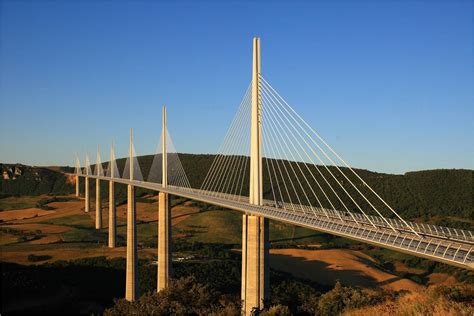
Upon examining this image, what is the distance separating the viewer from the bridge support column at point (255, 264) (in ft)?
86.1

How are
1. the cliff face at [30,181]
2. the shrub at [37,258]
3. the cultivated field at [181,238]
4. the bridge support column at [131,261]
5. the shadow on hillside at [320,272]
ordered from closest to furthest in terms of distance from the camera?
the bridge support column at [131,261]
the shadow on hillside at [320,272]
the shrub at [37,258]
the cultivated field at [181,238]
the cliff face at [30,181]

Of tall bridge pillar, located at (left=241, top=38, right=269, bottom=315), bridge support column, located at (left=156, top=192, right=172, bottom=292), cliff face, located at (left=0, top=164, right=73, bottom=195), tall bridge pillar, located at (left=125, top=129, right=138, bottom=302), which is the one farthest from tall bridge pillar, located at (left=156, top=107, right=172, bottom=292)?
cliff face, located at (left=0, top=164, right=73, bottom=195)

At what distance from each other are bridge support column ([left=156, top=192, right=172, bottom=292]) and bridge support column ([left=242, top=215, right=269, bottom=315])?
17749 millimetres

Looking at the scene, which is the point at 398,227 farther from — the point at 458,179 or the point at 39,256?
the point at 458,179

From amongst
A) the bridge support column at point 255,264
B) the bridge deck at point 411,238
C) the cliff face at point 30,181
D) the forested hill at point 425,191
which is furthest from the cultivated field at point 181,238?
the cliff face at point 30,181

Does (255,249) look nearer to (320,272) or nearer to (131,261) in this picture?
(131,261)

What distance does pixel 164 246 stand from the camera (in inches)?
1726

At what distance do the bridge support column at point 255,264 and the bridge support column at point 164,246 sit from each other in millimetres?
17749

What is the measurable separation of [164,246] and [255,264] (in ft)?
63.0

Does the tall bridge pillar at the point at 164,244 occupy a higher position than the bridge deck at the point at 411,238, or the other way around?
the bridge deck at the point at 411,238

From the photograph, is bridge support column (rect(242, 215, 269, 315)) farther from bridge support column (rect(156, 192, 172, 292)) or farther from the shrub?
the shrub

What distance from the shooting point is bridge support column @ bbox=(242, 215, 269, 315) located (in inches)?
1033

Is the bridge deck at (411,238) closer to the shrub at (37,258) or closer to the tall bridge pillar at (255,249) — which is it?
the tall bridge pillar at (255,249)

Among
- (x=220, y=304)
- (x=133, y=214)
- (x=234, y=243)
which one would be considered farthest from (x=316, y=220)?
(x=234, y=243)
